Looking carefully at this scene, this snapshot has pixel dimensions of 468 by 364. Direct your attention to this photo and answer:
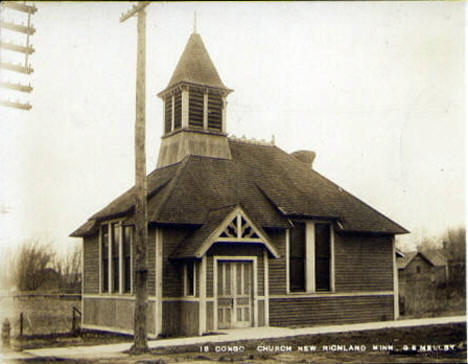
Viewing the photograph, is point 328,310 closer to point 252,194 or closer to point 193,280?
point 252,194

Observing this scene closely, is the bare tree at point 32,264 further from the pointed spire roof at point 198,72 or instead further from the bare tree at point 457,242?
the bare tree at point 457,242

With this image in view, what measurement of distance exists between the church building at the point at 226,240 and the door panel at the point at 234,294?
0.11 ft

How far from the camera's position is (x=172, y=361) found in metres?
16.7

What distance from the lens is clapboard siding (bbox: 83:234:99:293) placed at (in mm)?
26438

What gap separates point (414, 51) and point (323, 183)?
28.1 feet

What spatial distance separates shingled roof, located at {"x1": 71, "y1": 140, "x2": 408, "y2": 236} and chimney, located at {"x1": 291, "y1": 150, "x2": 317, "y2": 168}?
54 cm

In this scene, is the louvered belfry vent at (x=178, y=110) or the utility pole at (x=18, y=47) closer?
the utility pole at (x=18, y=47)

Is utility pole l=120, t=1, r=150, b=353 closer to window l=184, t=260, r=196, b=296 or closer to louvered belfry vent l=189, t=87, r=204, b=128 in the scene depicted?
window l=184, t=260, r=196, b=296

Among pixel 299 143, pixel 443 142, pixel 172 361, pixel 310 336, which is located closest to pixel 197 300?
pixel 310 336

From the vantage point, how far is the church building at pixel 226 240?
74.3 ft

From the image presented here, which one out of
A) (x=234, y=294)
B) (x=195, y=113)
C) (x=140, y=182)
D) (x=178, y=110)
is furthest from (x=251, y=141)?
(x=140, y=182)

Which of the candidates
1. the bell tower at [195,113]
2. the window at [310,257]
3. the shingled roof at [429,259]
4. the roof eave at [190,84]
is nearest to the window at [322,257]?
the window at [310,257]

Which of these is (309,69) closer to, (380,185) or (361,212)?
(380,185)

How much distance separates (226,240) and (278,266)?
11.0 feet
